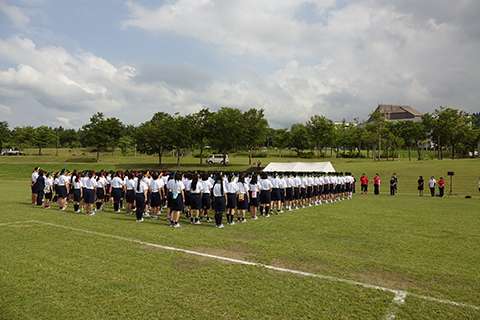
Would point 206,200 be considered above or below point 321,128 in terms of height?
below

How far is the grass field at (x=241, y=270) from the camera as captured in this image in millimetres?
4781

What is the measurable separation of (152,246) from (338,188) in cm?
1490

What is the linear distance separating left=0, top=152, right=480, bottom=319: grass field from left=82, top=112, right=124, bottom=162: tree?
51469 millimetres

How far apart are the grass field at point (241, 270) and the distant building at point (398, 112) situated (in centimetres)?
14420

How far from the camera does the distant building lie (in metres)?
136

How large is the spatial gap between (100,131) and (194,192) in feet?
182

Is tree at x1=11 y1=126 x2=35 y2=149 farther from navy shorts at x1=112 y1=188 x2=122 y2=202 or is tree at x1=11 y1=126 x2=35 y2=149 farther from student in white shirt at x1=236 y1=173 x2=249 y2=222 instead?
student in white shirt at x1=236 y1=173 x2=249 y2=222

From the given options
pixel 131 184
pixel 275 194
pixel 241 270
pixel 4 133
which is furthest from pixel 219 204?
pixel 4 133

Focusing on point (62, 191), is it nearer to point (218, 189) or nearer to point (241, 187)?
point (218, 189)

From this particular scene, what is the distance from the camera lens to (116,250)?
7.86m

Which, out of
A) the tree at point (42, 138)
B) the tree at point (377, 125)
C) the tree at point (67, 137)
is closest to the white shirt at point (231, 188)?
the tree at point (377, 125)

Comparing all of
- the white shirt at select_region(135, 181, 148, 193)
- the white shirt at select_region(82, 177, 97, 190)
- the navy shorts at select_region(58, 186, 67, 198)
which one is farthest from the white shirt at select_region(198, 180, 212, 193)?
the navy shorts at select_region(58, 186, 67, 198)

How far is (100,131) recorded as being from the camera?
59469 millimetres

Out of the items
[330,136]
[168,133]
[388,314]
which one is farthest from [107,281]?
[330,136]
